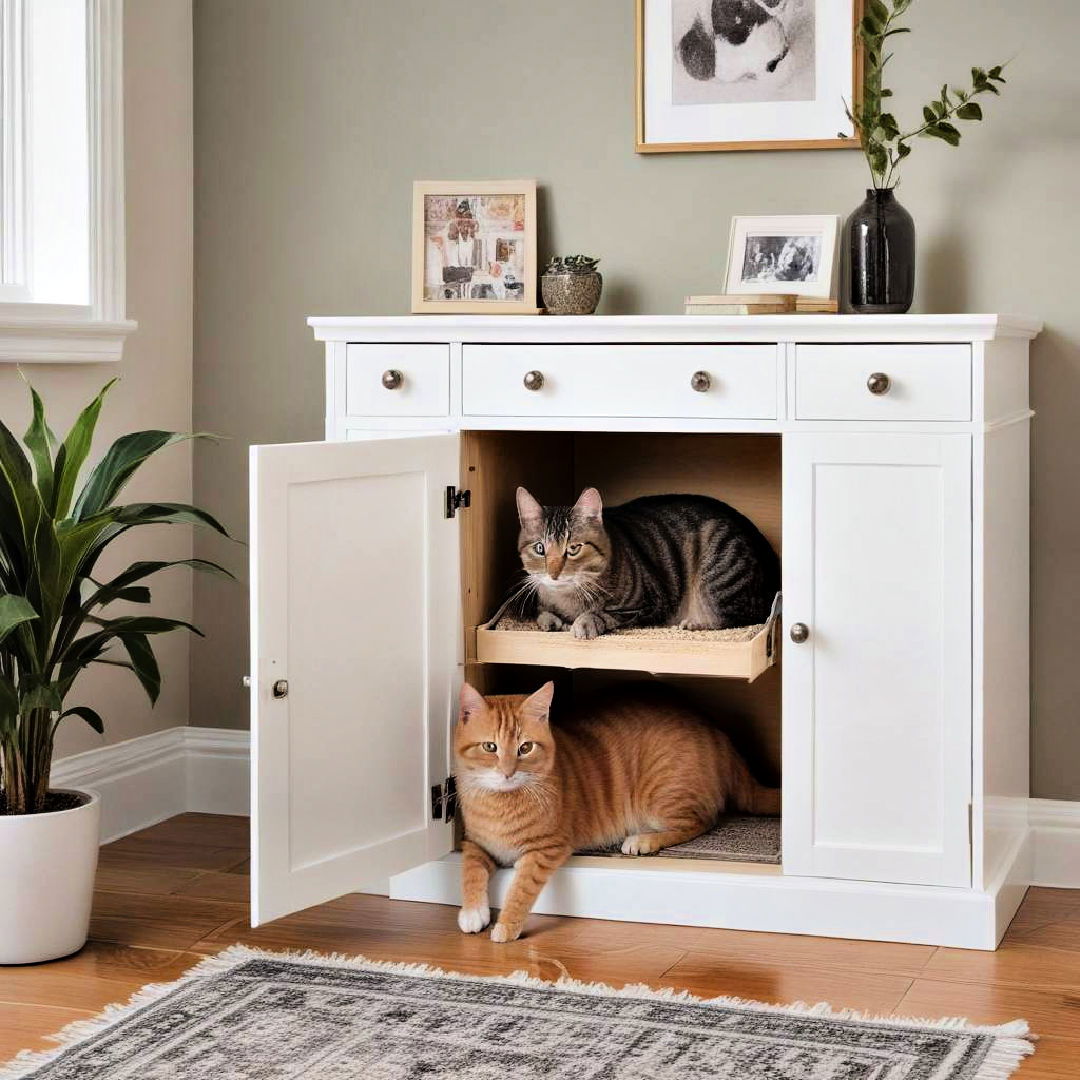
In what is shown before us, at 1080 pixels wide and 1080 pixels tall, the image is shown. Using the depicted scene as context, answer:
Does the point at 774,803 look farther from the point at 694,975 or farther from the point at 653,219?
the point at 653,219

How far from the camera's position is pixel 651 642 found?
275 cm

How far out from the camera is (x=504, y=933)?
8.72ft

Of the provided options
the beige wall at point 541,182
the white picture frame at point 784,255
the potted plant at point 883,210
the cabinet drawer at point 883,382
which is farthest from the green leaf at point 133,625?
the potted plant at point 883,210

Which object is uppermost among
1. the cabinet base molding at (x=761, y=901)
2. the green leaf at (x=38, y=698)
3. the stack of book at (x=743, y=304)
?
the stack of book at (x=743, y=304)

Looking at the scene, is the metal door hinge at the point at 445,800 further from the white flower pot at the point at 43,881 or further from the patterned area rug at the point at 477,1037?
the white flower pot at the point at 43,881

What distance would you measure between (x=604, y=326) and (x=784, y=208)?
617 mm

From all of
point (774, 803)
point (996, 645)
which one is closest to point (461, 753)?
point (774, 803)

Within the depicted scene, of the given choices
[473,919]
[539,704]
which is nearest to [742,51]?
[539,704]

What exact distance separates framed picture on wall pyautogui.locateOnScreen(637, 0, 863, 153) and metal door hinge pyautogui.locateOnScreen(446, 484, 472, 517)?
33.4 inches

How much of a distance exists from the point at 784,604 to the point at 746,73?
3.65 ft

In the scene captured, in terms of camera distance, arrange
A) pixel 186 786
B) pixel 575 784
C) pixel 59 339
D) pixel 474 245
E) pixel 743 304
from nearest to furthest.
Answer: pixel 743 304 < pixel 575 784 < pixel 59 339 < pixel 474 245 < pixel 186 786

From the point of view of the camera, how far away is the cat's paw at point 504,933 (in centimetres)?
266

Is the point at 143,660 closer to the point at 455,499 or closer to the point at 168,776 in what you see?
the point at 455,499

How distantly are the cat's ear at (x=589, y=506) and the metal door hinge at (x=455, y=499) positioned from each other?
20 cm
